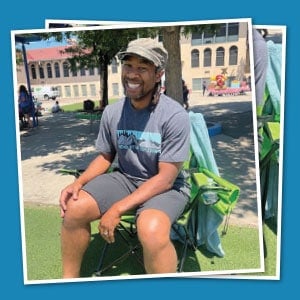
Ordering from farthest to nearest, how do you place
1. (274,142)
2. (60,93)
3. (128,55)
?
(60,93) < (274,142) < (128,55)

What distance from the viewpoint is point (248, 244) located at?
2963 mm

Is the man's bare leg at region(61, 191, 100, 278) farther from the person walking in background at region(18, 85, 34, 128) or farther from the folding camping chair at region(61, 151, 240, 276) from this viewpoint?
the person walking in background at region(18, 85, 34, 128)

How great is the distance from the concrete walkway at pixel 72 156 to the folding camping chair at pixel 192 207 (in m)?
0.67

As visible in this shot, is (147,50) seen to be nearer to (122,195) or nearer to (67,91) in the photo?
(122,195)

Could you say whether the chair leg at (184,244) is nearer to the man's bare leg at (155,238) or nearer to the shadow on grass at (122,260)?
the shadow on grass at (122,260)

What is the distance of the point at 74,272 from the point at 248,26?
86.2 inches

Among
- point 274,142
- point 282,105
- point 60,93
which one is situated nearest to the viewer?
point 282,105

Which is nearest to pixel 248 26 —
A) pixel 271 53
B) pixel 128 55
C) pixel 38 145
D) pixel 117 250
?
pixel 271 53

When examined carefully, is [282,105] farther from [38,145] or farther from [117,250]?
[38,145]

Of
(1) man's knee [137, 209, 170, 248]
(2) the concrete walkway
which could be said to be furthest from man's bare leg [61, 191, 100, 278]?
(2) the concrete walkway

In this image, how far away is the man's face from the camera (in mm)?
2182

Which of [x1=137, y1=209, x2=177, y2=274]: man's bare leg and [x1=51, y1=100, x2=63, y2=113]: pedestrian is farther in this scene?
[x1=51, y1=100, x2=63, y2=113]: pedestrian

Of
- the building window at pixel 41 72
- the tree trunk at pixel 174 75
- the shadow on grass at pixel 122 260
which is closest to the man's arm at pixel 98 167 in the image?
the shadow on grass at pixel 122 260

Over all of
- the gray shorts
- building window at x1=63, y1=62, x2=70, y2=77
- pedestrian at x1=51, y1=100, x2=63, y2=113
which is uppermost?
building window at x1=63, y1=62, x2=70, y2=77
